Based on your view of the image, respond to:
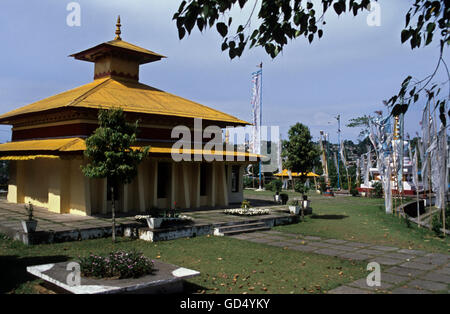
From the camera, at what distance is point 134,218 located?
14109mm

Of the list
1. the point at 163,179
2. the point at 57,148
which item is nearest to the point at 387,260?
the point at 163,179

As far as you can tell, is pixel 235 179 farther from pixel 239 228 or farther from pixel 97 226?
pixel 97 226

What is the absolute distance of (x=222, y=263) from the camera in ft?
29.9

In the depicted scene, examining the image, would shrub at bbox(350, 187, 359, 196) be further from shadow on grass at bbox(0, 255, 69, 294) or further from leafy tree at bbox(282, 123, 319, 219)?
shadow on grass at bbox(0, 255, 69, 294)

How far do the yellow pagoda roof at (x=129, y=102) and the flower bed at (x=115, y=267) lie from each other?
8.99 m

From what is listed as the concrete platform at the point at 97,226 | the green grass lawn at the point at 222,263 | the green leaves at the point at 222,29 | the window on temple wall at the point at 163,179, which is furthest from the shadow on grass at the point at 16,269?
the window on temple wall at the point at 163,179

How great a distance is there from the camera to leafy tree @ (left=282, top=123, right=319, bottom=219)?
16328 millimetres

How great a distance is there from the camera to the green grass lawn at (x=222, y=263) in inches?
283

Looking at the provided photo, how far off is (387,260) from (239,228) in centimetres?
573

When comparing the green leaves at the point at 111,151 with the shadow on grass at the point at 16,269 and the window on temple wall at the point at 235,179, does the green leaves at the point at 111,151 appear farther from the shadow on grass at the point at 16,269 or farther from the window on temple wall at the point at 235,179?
the window on temple wall at the point at 235,179

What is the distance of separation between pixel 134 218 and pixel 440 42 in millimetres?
12319
